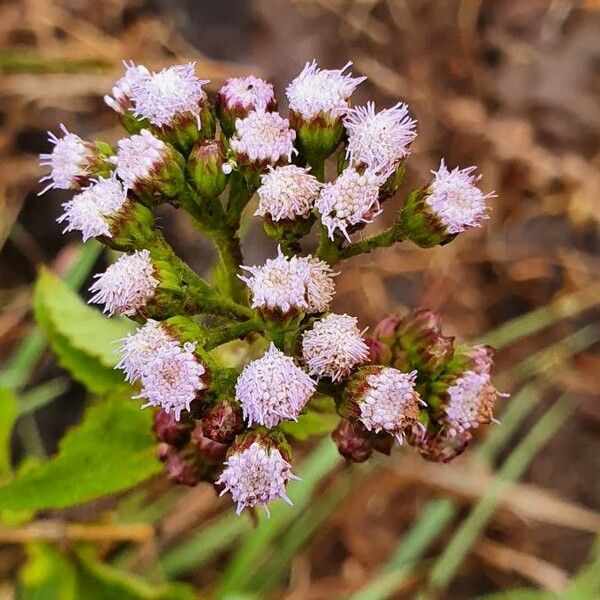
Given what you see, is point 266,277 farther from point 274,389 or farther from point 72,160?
point 72,160

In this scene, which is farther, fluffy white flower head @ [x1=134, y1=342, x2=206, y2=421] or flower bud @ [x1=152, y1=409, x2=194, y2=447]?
flower bud @ [x1=152, y1=409, x2=194, y2=447]

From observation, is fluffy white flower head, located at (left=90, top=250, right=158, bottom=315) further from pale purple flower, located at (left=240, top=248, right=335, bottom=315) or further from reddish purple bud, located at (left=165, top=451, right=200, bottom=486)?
reddish purple bud, located at (left=165, top=451, right=200, bottom=486)

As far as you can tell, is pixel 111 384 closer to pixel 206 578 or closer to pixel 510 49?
pixel 206 578

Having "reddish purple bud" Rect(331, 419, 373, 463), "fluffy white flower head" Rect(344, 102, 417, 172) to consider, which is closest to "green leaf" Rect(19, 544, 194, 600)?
"reddish purple bud" Rect(331, 419, 373, 463)

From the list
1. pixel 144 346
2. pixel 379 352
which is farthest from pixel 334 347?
pixel 144 346

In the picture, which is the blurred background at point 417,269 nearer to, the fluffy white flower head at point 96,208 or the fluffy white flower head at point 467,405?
the fluffy white flower head at point 467,405
